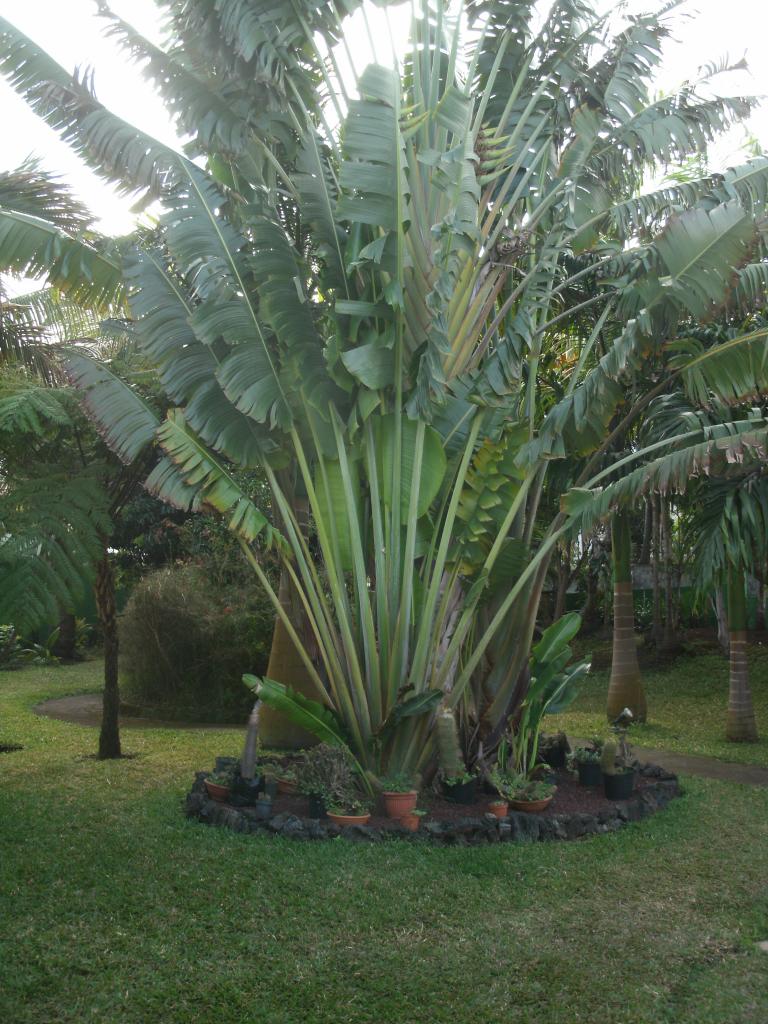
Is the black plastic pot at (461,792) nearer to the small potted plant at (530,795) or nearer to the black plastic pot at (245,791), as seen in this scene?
the small potted plant at (530,795)

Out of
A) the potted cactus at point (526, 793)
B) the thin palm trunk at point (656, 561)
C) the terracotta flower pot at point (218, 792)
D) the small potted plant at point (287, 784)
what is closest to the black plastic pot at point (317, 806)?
the small potted plant at point (287, 784)

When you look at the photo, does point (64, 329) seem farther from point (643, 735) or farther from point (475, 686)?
point (643, 735)

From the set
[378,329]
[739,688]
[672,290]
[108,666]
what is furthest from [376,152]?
[739,688]

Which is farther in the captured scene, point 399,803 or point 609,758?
point 609,758

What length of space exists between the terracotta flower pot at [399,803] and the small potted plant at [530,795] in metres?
0.92

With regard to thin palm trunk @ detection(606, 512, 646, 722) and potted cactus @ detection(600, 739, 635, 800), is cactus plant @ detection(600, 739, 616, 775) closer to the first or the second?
potted cactus @ detection(600, 739, 635, 800)

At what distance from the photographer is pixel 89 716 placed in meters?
13.6

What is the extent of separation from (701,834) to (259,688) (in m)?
3.65

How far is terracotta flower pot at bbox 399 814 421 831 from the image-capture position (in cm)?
701

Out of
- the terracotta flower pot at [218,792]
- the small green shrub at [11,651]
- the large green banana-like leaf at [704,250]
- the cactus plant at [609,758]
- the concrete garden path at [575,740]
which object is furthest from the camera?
the small green shrub at [11,651]

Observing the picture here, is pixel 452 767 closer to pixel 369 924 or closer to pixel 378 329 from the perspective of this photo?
pixel 369 924

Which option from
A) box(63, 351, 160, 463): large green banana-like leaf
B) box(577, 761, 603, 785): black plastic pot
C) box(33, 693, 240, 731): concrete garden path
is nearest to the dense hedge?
box(33, 693, 240, 731): concrete garden path

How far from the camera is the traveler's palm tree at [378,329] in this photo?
7.31 meters

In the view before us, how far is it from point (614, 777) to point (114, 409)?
17.7ft
